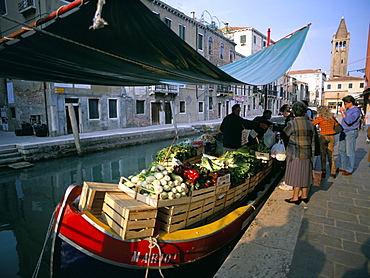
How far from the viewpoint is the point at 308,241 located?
2.71 m

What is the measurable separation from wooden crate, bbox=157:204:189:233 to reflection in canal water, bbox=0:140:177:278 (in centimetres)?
212

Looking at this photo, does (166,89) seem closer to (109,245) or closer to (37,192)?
(37,192)

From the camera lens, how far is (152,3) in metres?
19.2

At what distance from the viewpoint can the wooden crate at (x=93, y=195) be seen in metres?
2.63

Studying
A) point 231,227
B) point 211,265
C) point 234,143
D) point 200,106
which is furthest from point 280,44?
point 200,106

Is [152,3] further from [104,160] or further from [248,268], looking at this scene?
[248,268]

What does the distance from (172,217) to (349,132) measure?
4.65 meters

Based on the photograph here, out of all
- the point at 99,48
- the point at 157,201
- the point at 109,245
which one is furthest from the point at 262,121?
the point at 109,245

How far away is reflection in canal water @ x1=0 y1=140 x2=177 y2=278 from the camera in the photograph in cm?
386

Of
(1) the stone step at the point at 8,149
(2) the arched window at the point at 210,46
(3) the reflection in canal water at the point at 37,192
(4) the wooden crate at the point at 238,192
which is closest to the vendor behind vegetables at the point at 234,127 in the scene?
(4) the wooden crate at the point at 238,192

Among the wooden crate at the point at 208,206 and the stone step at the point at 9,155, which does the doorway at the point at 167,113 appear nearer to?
the stone step at the point at 9,155

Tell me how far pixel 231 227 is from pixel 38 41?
3576 millimetres

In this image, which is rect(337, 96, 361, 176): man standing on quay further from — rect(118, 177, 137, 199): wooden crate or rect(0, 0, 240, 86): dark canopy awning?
rect(118, 177, 137, 199): wooden crate

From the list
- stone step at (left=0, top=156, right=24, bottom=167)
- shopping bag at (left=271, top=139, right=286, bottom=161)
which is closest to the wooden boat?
shopping bag at (left=271, top=139, right=286, bottom=161)
